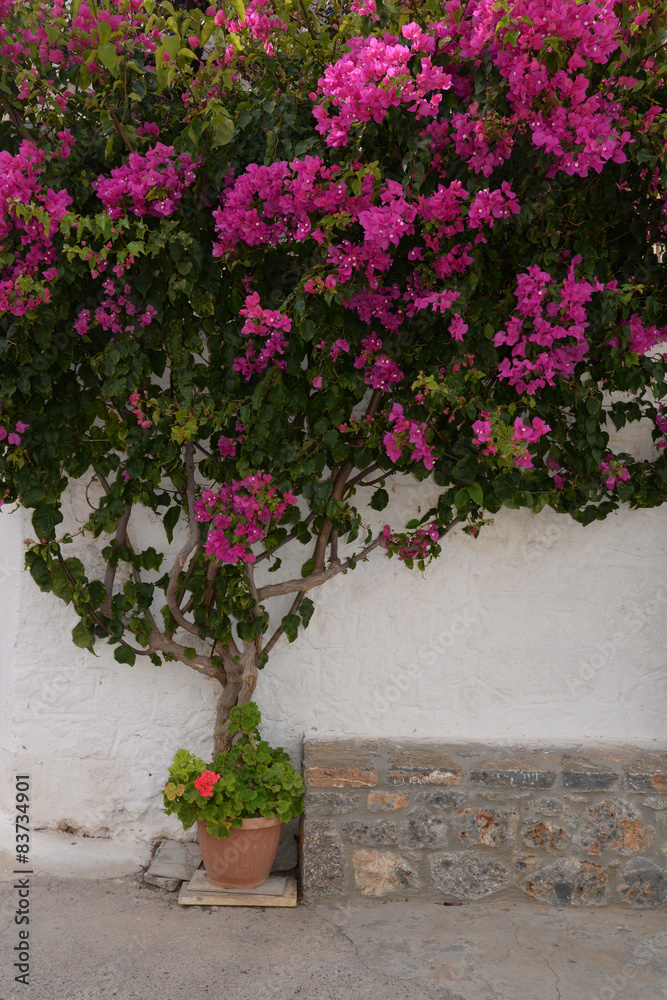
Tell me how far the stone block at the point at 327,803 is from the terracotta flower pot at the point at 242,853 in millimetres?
119

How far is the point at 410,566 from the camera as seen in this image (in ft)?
9.27

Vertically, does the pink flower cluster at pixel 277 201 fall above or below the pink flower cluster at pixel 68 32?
below

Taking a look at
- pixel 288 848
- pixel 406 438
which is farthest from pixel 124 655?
pixel 406 438

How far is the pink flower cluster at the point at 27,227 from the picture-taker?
7.59ft

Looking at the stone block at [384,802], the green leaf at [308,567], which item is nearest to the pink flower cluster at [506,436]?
the green leaf at [308,567]

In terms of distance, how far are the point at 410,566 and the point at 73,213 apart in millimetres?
1544

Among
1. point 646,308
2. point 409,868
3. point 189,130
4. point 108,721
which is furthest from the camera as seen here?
point 108,721

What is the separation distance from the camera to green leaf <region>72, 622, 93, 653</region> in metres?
2.80

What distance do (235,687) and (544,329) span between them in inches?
62.2

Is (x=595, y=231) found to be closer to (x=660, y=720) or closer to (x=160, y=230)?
(x=160, y=230)

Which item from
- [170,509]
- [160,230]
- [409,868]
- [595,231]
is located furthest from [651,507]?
[160,230]

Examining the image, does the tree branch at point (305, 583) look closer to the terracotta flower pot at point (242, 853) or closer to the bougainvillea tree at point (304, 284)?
the bougainvillea tree at point (304, 284)

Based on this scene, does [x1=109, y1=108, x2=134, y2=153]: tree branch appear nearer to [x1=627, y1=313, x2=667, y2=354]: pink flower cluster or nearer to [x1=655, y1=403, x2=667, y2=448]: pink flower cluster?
[x1=627, y1=313, x2=667, y2=354]: pink flower cluster

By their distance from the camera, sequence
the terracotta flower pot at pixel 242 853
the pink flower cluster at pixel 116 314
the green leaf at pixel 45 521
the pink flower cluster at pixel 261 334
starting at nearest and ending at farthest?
the pink flower cluster at pixel 261 334, the pink flower cluster at pixel 116 314, the terracotta flower pot at pixel 242 853, the green leaf at pixel 45 521
